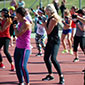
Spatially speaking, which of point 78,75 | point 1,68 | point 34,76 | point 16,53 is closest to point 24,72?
point 16,53

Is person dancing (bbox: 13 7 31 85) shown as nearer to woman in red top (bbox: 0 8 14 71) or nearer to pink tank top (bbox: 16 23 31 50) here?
pink tank top (bbox: 16 23 31 50)

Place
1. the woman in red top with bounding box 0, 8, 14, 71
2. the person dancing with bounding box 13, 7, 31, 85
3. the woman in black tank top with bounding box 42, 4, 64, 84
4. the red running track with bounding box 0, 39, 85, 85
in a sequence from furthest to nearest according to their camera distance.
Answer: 1. the woman in red top with bounding box 0, 8, 14, 71
2. the red running track with bounding box 0, 39, 85, 85
3. the woman in black tank top with bounding box 42, 4, 64, 84
4. the person dancing with bounding box 13, 7, 31, 85

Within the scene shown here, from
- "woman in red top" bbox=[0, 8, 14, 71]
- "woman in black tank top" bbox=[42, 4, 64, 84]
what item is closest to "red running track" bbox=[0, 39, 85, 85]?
"woman in black tank top" bbox=[42, 4, 64, 84]

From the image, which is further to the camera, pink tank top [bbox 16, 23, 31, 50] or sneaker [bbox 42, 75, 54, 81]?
sneaker [bbox 42, 75, 54, 81]

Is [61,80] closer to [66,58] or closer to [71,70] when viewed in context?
[71,70]

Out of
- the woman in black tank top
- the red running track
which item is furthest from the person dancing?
the red running track

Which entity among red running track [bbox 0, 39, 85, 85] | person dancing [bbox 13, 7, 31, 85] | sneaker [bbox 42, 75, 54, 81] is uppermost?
person dancing [bbox 13, 7, 31, 85]

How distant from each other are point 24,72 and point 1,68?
9.16 ft

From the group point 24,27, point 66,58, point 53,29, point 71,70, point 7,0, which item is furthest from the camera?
point 7,0

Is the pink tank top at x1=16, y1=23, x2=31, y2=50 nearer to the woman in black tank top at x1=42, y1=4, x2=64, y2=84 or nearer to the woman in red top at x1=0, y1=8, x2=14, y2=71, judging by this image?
the woman in black tank top at x1=42, y1=4, x2=64, y2=84

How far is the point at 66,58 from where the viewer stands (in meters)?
11.9

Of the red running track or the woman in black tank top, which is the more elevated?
the woman in black tank top

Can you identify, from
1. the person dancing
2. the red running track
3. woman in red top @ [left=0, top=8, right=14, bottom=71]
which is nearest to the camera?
the person dancing

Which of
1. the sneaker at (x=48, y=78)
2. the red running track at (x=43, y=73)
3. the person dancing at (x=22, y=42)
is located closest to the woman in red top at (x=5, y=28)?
the red running track at (x=43, y=73)
